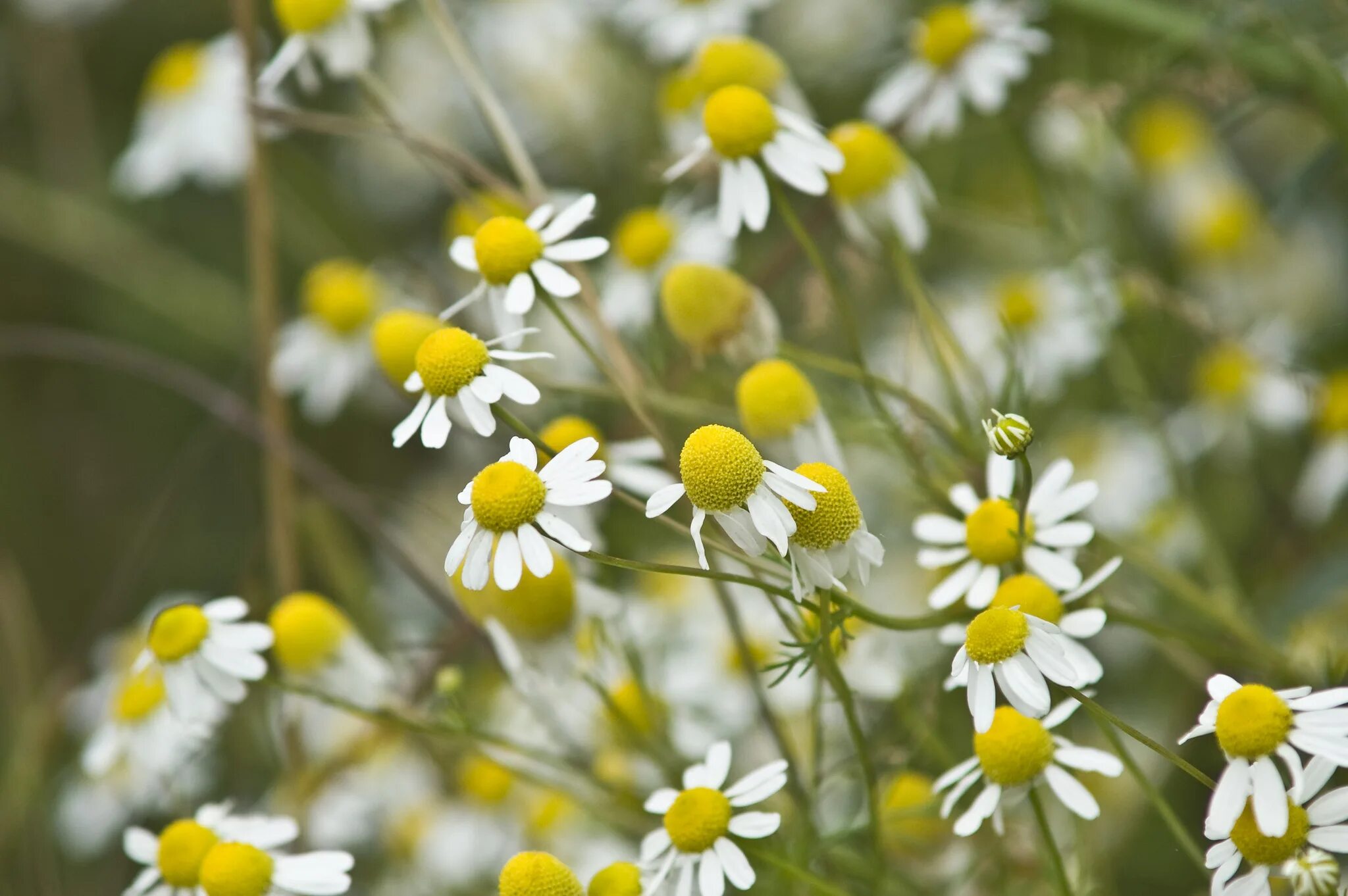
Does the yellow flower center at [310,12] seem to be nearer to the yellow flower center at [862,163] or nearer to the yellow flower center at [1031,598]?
the yellow flower center at [862,163]

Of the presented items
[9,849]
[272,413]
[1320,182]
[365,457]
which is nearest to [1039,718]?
[1320,182]

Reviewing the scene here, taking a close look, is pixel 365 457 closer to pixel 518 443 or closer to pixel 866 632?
pixel 866 632

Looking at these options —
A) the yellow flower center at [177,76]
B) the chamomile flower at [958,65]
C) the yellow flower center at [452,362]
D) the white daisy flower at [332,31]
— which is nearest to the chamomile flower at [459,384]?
the yellow flower center at [452,362]

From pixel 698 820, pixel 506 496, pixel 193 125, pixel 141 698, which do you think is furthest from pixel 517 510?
pixel 193 125

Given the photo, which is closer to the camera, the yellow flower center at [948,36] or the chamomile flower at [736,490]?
the chamomile flower at [736,490]

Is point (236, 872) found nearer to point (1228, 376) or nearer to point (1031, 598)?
point (1031, 598)

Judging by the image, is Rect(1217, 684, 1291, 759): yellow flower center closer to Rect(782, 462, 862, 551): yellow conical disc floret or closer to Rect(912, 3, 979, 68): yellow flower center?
Rect(782, 462, 862, 551): yellow conical disc floret

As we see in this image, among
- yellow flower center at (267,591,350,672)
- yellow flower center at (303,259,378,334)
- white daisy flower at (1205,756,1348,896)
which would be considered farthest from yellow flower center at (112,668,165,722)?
white daisy flower at (1205,756,1348,896)
